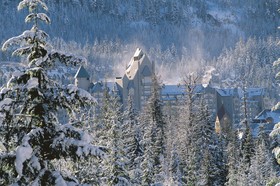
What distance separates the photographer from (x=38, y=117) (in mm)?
9469

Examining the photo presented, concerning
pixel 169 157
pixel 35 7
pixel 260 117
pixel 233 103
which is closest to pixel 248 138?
pixel 169 157

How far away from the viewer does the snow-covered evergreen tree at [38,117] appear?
894cm

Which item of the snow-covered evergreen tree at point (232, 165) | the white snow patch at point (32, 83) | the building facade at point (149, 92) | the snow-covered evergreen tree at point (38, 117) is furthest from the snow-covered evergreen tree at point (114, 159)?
the building facade at point (149, 92)

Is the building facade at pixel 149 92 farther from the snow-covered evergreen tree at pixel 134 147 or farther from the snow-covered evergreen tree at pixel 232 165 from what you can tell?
the snow-covered evergreen tree at pixel 134 147

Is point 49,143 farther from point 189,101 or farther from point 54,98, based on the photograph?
point 189,101

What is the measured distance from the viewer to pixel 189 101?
47156 mm

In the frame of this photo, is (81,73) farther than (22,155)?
Yes

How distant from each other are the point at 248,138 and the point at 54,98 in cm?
4409

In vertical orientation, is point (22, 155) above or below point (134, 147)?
above

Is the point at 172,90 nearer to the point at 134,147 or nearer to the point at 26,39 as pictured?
the point at 134,147

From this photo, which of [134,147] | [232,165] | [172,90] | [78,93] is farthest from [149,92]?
[78,93]

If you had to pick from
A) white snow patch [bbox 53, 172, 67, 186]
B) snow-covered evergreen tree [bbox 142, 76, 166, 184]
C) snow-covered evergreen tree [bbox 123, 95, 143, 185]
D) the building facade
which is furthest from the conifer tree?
the building facade

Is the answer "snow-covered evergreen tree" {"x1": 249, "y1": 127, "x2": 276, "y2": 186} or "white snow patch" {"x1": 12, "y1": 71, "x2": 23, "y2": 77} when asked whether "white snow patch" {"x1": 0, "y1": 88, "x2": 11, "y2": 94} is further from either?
"snow-covered evergreen tree" {"x1": 249, "y1": 127, "x2": 276, "y2": 186}

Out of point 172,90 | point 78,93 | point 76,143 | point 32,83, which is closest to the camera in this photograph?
point 76,143
